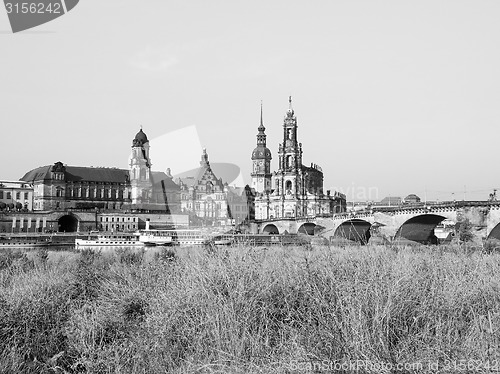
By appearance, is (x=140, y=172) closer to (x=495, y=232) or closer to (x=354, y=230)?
(x=354, y=230)

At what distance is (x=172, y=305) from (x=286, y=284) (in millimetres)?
2020

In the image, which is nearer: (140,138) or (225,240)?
(225,240)

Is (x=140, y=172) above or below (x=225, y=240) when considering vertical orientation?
above

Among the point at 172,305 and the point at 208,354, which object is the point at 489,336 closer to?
the point at 208,354

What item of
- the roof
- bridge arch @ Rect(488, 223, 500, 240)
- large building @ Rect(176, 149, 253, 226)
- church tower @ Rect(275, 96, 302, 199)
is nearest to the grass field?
bridge arch @ Rect(488, 223, 500, 240)

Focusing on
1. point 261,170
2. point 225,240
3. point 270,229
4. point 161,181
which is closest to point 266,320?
point 225,240

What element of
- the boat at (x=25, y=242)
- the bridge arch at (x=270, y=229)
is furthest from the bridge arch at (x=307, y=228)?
the boat at (x=25, y=242)

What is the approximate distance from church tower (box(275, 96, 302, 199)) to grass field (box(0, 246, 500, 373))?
77.9 meters

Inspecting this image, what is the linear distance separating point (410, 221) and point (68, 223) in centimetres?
4779

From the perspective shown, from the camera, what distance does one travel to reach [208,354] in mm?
8102

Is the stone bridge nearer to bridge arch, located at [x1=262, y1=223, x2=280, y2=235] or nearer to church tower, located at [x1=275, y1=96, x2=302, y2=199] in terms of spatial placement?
bridge arch, located at [x1=262, y1=223, x2=280, y2=235]

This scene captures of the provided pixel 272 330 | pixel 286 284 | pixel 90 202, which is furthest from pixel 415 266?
pixel 90 202

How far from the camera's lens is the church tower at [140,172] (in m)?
86.3

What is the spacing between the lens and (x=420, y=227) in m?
48.6
